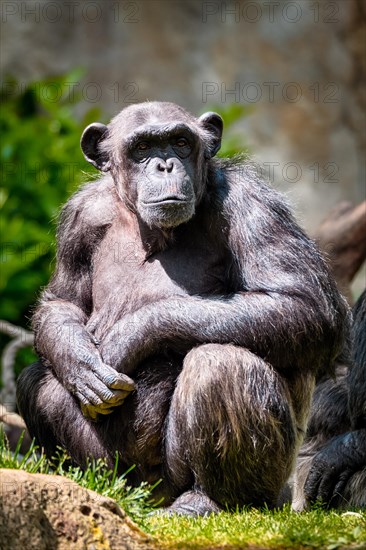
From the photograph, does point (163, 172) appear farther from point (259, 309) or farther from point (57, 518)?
point (57, 518)

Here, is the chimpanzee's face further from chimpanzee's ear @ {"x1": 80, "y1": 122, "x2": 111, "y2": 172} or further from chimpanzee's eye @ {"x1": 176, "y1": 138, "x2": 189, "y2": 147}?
chimpanzee's ear @ {"x1": 80, "y1": 122, "x2": 111, "y2": 172}

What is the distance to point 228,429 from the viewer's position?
5977 millimetres

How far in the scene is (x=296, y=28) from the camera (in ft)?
55.2

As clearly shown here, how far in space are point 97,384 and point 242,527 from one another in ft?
4.49

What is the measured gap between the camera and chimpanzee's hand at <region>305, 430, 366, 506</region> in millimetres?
7262

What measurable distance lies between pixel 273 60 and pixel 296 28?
63 centimetres

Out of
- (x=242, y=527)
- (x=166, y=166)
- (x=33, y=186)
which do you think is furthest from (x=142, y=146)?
(x=33, y=186)

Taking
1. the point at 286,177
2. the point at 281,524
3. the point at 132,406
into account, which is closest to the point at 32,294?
the point at 286,177

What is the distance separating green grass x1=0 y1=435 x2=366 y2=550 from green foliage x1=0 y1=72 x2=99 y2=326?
264 inches

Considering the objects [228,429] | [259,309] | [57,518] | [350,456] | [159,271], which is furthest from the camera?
[350,456]

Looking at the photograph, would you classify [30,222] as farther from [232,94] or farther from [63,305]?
[63,305]

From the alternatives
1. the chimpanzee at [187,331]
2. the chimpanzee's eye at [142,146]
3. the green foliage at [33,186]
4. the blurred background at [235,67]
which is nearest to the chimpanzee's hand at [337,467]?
the chimpanzee at [187,331]

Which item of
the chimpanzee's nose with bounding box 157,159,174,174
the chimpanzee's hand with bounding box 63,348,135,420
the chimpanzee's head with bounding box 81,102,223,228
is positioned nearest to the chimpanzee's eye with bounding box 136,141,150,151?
the chimpanzee's head with bounding box 81,102,223,228

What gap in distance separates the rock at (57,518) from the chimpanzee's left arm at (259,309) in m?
1.51
